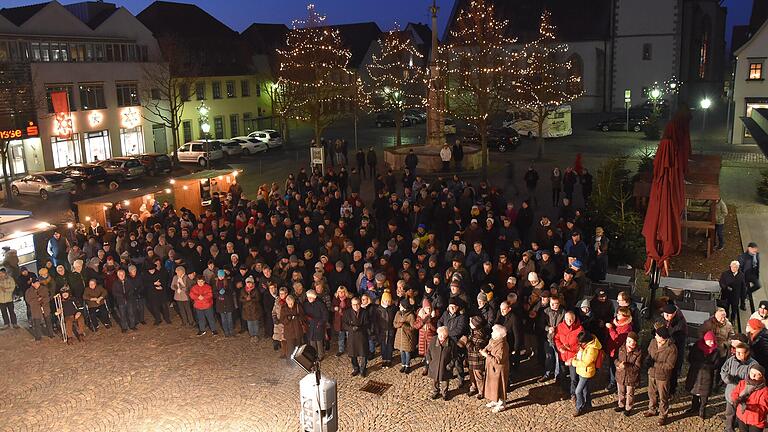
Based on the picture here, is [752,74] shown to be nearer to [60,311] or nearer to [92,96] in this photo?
[60,311]

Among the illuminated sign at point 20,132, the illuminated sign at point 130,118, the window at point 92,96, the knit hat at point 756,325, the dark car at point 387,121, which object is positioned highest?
the window at point 92,96

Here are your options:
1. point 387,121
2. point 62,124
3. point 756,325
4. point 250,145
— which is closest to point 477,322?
point 756,325

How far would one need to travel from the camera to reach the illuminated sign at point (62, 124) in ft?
125

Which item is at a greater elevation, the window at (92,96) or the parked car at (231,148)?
the window at (92,96)

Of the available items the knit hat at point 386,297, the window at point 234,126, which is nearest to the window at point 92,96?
the window at point 234,126

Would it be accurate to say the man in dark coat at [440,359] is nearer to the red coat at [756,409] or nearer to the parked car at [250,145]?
the red coat at [756,409]

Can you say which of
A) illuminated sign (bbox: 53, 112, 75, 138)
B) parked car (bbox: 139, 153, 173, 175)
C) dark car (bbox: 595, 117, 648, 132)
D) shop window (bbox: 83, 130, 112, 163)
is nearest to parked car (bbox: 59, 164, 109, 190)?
parked car (bbox: 139, 153, 173, 175)

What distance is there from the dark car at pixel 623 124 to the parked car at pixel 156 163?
2871 centimetres

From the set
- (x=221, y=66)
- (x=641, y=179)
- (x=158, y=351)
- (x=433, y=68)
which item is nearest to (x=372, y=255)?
(x=158, y=351)

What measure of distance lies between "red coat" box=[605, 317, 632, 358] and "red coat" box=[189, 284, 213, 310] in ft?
24.1

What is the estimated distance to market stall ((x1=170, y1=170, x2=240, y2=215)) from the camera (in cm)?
2266

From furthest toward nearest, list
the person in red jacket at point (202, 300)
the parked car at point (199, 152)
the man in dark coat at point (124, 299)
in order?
the parked car at point (199, 152), the man in dark coat at point (124, 299), the person in red jacket at point (202, 300)

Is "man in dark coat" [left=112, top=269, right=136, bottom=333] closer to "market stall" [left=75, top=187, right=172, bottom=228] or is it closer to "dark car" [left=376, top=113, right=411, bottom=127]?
"market stall" [left=75, top=187, right=172, bottom=228]

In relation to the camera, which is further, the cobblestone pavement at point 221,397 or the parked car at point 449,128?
the parked car at point 449,128
